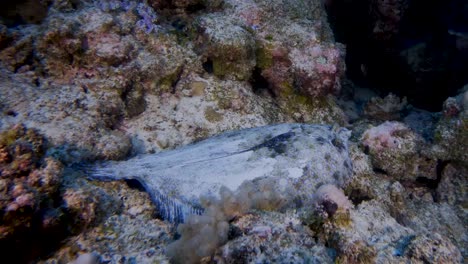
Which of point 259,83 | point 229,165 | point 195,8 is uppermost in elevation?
point 195,8

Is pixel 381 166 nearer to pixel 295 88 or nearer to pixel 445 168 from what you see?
pixel 445 168

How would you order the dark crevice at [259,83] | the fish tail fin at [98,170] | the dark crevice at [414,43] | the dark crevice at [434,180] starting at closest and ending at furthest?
the fish tail fin at [98,170], the dark crevice at [434,180], the dark crevice at [259,83], the dark crevice at [414,43]

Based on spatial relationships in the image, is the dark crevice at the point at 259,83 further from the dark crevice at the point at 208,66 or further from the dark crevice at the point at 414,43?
the dark crevice at the point at 414,43

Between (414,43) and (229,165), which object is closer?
(229,165)

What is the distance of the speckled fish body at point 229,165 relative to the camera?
281 cm

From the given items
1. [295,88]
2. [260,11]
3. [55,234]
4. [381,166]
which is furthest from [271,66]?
[55,234]

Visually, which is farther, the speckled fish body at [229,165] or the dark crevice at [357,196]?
the dark crevice at [357,196]

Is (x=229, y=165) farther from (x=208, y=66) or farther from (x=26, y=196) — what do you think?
(x=208, y=66)

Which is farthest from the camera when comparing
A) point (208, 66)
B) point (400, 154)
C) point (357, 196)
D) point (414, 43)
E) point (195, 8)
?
point (414, 43)

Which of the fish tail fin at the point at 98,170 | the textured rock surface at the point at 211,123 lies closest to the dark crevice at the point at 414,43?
the textured rock surface at the point at 211,123

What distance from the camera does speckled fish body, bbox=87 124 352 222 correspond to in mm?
2812

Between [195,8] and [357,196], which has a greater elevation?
[195,8]

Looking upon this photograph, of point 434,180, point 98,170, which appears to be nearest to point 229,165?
point 98,170

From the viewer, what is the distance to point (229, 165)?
3.03 metres
